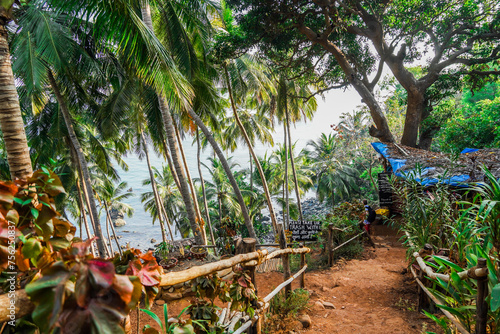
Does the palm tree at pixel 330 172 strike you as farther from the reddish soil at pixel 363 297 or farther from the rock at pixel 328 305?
the rock at pixel 328 305

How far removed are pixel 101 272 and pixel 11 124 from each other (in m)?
2.07

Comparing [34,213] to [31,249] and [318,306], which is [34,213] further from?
[318,306]

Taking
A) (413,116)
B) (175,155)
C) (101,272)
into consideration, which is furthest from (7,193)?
(413,116)

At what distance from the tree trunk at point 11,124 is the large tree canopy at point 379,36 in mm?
6426

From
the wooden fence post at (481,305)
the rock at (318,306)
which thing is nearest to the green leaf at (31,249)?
the wooden fence post at (481,305)

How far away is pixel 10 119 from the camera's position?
2045 mm

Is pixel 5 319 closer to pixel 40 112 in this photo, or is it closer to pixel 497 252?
pixel 497 252

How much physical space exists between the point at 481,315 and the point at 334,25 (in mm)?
7157

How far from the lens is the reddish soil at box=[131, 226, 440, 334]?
10.3 ft

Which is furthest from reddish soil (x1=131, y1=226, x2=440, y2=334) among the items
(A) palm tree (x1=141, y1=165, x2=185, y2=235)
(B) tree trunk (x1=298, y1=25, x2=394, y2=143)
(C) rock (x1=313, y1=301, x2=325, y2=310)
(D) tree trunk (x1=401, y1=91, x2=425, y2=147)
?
(A) palm tree (x1=141, y1=165, x2=185, y2=235)

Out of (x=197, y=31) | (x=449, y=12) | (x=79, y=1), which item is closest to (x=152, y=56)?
(x=79, y=1)

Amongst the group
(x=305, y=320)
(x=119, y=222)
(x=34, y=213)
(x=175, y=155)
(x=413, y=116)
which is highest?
(x=413, y=116)

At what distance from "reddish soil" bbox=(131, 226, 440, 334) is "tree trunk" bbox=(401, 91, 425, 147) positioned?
414 centimetres

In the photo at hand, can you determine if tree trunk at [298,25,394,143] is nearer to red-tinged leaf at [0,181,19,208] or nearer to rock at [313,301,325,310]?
rock at [313,301,325,310]
